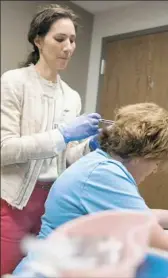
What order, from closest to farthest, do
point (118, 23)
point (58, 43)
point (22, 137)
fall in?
1. point (22, 137)
2. point (58, 43)
3. point (118, 23)

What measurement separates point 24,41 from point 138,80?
320mm

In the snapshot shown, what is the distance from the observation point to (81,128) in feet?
2.71

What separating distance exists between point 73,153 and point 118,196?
193 mm

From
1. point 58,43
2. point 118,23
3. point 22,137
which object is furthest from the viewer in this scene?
point 118,23

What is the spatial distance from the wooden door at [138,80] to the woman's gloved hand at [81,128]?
0.12 metres

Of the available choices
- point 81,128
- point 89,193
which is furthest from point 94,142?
point 89,193

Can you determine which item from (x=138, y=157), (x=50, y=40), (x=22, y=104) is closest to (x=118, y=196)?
(x=138, y=157)

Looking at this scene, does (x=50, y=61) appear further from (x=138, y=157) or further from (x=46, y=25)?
(x=138, y=157)

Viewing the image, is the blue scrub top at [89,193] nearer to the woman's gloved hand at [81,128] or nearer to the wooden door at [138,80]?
the woman's gloved hand at [81,128]

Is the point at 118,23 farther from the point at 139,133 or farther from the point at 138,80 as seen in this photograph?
the point at 139,133

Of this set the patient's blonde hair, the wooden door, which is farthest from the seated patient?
the wooden door

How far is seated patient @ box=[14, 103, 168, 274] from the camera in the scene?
28.3 inches

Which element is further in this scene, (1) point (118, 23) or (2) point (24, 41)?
(1) point (118, 23)

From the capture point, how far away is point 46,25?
2.63 feet
